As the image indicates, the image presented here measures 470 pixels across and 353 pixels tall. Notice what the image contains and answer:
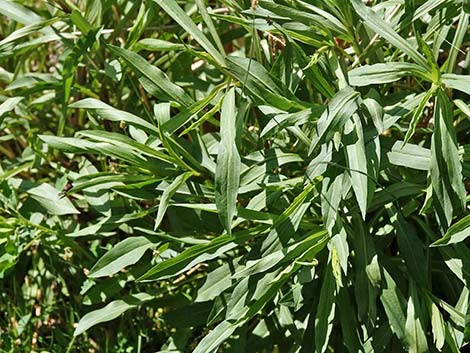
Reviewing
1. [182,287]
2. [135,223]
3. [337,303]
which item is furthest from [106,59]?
[337,303]

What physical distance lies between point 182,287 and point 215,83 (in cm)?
50

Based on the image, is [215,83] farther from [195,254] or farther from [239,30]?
[195,254]

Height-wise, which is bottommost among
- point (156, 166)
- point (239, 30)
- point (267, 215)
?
point (267, 215)

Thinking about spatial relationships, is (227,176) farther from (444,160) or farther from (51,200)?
(51,200)

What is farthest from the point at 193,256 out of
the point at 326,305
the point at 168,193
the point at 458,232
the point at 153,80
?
the point at 458,232

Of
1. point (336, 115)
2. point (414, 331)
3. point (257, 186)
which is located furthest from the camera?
point (257, 186)

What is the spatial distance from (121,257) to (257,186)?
35 centimetres

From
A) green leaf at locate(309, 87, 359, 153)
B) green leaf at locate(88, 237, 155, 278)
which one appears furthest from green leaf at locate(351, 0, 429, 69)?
green leaf at locate(88, 237, 155, 278)

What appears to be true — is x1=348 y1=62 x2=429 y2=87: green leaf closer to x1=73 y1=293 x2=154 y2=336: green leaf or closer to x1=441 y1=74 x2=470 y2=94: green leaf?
→ x1=441 y1=74 x2=470 y2=94: green leaf

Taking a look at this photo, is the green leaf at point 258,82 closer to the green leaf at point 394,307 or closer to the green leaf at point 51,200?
the green leaf at point 394,307

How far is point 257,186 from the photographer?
1754 millimetres

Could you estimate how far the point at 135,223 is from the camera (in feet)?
6.81

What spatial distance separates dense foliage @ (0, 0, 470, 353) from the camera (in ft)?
5.29

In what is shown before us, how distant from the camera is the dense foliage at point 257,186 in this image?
1612 mm
